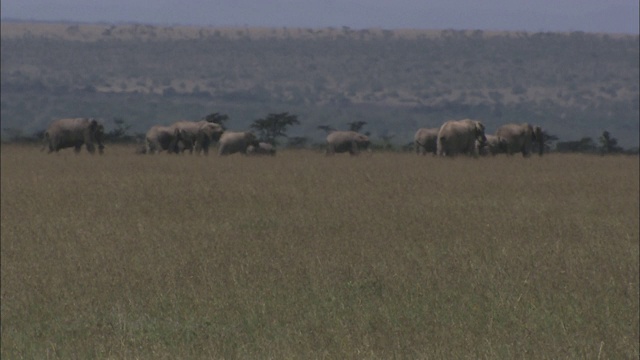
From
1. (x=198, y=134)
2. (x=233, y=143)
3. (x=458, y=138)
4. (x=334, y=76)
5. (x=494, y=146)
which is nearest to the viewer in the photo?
(x=458, y=138)

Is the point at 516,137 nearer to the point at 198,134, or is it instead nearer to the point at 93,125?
the point at 198,134

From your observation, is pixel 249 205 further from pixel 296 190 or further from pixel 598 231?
pixel 598 231

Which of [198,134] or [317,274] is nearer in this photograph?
[317,274]

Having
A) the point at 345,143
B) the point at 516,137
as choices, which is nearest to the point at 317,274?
the point at 516,137

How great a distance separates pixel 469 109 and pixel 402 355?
13439 cm

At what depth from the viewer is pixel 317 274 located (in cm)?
985

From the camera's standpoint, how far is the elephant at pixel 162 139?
36.8m

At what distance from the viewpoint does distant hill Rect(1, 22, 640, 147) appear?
132 meters

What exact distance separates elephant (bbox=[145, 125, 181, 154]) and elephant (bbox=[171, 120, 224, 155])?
106mm

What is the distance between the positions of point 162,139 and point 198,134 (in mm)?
1147

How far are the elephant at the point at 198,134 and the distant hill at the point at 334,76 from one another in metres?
82.2

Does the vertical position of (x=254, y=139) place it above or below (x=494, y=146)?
below

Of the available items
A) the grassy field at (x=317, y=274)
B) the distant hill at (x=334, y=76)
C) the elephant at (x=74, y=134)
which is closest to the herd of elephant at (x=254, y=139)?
the elephant at (x=74, y=134)

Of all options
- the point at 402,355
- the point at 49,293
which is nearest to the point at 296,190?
the point at 49,293
